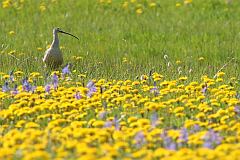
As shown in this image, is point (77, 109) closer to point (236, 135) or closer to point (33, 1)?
point (236, 135)

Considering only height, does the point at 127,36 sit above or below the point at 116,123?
below

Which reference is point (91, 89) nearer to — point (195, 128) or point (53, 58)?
point (195, 128)

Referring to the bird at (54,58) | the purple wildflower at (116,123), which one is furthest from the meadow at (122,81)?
the bird at (54,58)

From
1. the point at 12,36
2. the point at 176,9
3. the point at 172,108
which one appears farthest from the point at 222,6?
the point at 172,108

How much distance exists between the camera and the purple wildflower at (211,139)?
6.09m

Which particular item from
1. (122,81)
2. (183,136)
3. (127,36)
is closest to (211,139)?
(183,136)

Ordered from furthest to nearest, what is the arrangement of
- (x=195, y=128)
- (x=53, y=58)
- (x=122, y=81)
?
(x=53, y=58) < (x=122, y=81) < (x=195, y=128)

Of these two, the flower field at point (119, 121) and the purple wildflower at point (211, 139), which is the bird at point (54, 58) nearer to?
the flower field at point (119, 121)

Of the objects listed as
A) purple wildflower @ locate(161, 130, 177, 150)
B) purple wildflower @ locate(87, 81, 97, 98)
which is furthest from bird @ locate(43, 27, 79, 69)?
purple wildflower @ locate(161, 130, 177, 150)

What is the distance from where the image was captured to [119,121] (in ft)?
23.6

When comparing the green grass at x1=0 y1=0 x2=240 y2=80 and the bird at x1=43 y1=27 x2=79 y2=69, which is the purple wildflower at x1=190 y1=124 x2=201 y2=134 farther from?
the bird at x1=43 y1=27 x2=79 y2=69

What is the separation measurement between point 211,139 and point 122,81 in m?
2.88

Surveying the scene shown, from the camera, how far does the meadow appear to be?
6152 millimetres

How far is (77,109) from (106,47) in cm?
482
